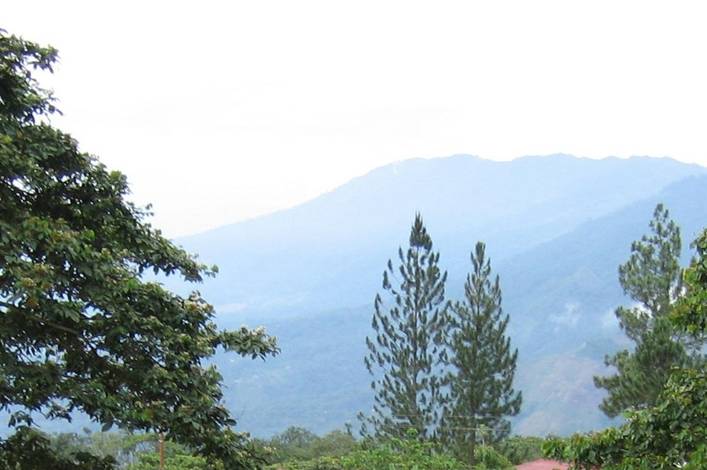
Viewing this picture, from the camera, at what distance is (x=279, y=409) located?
4439 inches

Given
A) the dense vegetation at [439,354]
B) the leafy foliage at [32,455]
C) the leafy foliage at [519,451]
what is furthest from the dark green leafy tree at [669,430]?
the dense vegetation at [439,354]

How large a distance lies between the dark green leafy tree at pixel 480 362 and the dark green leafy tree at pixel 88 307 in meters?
16.1

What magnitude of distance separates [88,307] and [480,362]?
17.1 meters

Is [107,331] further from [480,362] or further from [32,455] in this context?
[480,362]

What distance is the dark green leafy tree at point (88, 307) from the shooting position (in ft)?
14.1

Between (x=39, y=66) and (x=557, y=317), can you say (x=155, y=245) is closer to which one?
(x=39, y=66)

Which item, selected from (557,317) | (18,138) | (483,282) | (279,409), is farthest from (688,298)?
(557,317)

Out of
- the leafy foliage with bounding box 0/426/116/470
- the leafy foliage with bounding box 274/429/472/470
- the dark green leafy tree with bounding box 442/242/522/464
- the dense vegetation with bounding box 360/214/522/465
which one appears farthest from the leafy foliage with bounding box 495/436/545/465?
the leafy foliage with bounding box 0/426/116/470

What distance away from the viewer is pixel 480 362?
2089 centimetres

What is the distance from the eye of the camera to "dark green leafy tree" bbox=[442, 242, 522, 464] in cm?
2086

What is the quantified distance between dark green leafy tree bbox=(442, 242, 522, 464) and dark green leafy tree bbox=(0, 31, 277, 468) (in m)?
16.1

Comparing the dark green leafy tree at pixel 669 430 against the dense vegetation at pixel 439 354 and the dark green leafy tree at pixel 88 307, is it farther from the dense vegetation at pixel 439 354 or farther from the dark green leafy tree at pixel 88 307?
the dense vegetation at pixel 439 354

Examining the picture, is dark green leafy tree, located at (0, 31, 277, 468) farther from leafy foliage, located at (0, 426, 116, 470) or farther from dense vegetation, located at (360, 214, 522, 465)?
dense vegetation, located at (360, 214, 522, 465)

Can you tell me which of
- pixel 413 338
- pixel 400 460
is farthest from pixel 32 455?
pixel 413 338
